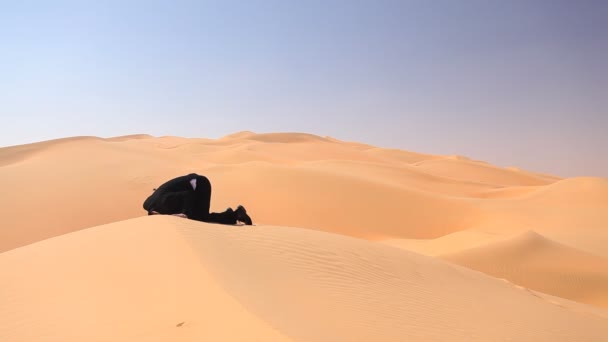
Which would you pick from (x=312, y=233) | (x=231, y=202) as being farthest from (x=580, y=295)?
(x=231, y=202)

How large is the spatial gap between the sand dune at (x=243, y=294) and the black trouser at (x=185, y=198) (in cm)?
65

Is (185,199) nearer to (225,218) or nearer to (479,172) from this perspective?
(225,218)

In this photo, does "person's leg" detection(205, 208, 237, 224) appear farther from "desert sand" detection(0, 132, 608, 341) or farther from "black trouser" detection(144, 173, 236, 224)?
"desert sand" detection(0, 132, 608, 341)

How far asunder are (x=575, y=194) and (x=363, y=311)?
72.9 ft

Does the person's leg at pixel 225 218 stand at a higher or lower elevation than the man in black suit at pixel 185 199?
lower

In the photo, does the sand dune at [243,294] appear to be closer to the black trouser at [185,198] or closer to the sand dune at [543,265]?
the black trouser at [185,198]

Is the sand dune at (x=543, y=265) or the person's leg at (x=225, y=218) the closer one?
the person's leg at (x=225, y=218)

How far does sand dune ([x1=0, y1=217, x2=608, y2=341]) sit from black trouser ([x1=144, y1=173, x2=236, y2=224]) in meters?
0.65

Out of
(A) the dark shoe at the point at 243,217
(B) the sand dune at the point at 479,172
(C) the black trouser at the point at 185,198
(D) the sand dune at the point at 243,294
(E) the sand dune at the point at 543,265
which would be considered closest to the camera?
(D) the sand dune at the point at 243,294

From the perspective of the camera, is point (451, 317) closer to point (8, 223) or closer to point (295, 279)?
point (295, 279)

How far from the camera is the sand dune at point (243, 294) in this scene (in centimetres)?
324

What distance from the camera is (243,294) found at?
3.73 metres

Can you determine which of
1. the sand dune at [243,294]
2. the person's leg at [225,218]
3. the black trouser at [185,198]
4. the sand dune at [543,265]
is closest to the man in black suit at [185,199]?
the black trouser at [185,198]

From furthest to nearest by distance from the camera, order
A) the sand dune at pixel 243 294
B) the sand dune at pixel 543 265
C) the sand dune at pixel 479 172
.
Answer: the sand dune at pixel 479 172
the sand dune at pixel 543 265
the sand dune at pixel 243 294
